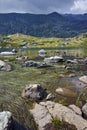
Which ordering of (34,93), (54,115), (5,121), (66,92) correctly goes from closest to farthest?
(5,121)
(54,115)
(34,93)
(66,92)

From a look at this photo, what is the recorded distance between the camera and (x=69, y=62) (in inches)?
3344

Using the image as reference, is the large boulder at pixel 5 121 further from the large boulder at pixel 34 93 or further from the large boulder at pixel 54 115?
the large boulder at pixel 34 93

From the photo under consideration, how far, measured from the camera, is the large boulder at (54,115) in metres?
26.1

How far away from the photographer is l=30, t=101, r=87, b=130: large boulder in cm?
2608

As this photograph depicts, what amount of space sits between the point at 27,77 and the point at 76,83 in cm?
1226

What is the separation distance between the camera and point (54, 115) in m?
27.9

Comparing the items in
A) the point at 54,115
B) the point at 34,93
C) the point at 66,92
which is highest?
the point at 54,115

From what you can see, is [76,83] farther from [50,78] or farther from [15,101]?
[15,101]

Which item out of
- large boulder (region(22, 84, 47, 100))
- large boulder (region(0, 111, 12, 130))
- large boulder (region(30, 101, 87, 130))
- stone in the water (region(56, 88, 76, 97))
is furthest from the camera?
stone in the water (region(56, 88, 76, 97))

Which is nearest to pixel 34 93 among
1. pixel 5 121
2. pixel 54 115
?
pixel 54 115

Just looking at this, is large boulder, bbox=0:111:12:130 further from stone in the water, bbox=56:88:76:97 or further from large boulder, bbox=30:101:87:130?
stone in the water, bbox=56:88:76:97

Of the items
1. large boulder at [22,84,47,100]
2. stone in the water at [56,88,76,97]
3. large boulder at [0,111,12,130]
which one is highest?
large boulder at [0,111,12,130]

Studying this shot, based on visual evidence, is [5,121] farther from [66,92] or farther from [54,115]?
[66,92]

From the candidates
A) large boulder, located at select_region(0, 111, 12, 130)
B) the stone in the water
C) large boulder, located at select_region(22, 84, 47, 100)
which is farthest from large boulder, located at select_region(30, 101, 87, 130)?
the stone in the water
